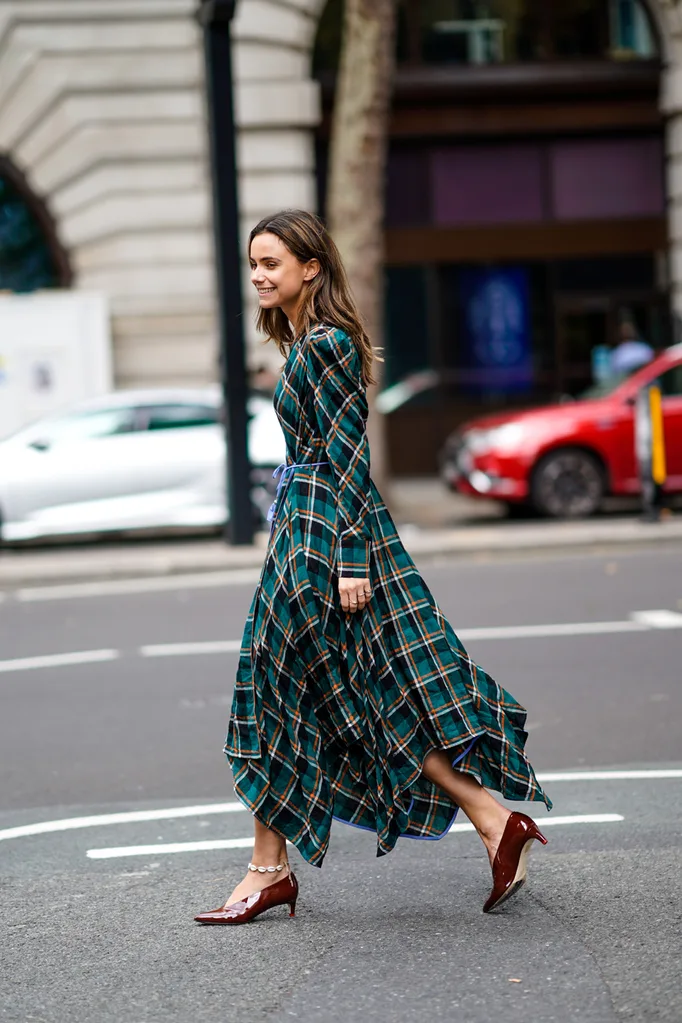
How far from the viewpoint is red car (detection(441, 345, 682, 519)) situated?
602 inches

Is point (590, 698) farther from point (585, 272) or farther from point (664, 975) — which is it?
point (585, 272)

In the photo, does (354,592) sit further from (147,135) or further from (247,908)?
(147,135)

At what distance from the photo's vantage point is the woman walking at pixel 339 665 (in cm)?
401

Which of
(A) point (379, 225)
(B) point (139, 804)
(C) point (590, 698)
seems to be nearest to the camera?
(B) point (139, 804)

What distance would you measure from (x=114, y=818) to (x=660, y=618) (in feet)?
14.8

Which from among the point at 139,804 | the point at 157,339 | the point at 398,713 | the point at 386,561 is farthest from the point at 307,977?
the point at 157,339

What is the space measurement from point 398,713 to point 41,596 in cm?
804

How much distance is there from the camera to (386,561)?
13.4ft

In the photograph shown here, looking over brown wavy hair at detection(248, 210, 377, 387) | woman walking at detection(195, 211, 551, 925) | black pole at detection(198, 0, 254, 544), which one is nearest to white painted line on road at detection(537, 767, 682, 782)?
woman walking at detection(195, 211, 551, 925)

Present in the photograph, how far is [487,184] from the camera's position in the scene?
2102cm

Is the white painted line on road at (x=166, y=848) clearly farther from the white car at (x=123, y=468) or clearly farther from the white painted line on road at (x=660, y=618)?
the white car at (x=123, y=468)

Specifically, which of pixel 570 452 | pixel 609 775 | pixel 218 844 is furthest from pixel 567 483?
pixel 218 844

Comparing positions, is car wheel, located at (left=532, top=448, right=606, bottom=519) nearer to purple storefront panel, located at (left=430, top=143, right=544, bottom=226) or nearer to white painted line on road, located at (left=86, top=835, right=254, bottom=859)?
purple storefront panel, located at (left=430, top=143, right=544, bottom=226)

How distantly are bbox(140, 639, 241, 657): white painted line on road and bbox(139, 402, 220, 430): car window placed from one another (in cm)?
604
